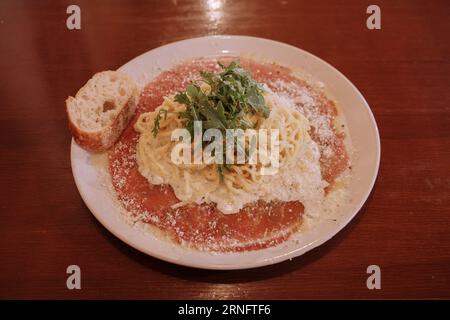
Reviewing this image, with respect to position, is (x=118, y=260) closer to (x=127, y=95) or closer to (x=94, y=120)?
(x=94, y=120)

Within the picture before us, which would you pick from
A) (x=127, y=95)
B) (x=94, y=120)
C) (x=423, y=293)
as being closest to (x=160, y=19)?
(x=127, y=95)

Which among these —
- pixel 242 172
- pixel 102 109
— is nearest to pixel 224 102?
pixel 242 172

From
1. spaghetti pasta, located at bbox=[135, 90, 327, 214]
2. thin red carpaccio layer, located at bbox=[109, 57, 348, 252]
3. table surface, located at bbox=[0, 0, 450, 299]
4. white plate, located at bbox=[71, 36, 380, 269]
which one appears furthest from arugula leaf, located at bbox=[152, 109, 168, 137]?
table surface, located at bbox=[0, 0, 450, 299]

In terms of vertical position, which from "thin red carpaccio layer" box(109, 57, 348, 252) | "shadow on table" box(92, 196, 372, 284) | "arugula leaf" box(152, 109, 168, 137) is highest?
"arugula leaf" box(152, 109, 168, 137)

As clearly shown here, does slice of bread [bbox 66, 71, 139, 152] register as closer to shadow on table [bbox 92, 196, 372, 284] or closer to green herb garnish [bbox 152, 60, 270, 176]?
green herb garnish [bbox 152, 60, 270, 176]

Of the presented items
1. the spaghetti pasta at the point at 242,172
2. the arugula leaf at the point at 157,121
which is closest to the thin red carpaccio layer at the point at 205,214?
the spaghetti pasta at the point at 242,172

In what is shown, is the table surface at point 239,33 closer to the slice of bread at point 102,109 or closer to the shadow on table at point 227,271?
the shadow on table at point 227,271
